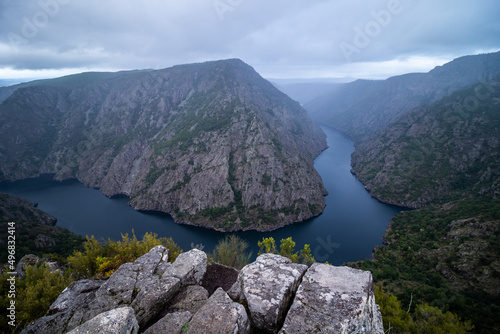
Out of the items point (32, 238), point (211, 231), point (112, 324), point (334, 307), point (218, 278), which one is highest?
point (112, 324)

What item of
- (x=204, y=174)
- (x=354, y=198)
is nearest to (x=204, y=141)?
(x=204, y=174)

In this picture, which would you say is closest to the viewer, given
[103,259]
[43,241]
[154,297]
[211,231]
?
[154,297]

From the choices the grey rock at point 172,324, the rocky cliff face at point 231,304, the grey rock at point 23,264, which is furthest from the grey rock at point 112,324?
the grey rock at point 23,264

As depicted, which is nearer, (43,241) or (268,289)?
(268,289)

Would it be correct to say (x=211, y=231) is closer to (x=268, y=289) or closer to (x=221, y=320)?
(x=268, y=289)

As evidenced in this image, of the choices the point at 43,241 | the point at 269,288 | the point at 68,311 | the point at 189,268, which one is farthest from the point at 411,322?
the point at 43,241

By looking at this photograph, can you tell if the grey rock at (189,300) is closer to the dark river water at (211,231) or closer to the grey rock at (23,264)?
the grey rock at (23,264)
